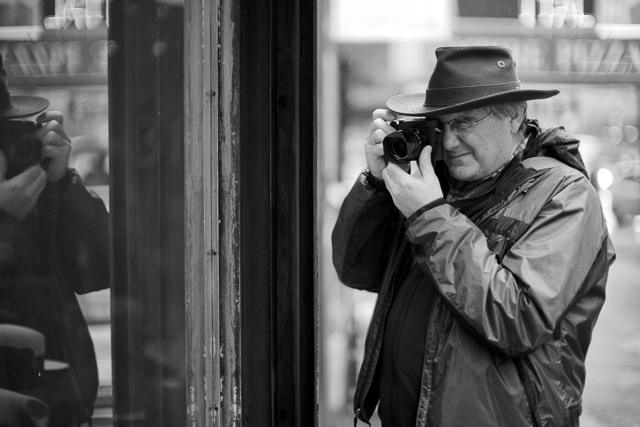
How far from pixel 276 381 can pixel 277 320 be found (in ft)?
0.60

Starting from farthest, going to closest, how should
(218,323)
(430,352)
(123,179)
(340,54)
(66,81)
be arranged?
(340,54) < (218,323) < (430,352) < (123,179) < (66,81)

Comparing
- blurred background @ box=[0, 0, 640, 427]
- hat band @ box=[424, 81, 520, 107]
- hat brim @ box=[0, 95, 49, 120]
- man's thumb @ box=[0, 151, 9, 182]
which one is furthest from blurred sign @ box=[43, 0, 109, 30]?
blurred background @ box=[0, 0, 640, 427]

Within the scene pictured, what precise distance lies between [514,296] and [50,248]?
0.92 metres

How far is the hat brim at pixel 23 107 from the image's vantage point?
127 cm

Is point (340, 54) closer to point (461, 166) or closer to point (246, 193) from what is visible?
point (246, 193)

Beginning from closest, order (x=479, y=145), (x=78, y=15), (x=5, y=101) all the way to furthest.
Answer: (x=5, y=101), (x=78, y=15), (x=479, y=145)

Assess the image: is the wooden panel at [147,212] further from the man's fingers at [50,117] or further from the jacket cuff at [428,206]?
the jacket cuff at [428,206]

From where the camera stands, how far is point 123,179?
1712mm

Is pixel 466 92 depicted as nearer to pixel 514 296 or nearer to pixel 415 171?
pixel 415 171

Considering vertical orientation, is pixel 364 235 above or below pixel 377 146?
below

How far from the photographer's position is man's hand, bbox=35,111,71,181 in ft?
4.48

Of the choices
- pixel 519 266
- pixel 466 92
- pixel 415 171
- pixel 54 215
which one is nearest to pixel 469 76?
pixel 466 92

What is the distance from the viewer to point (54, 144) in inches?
55.2

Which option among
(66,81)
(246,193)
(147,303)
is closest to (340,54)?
(246,193)
